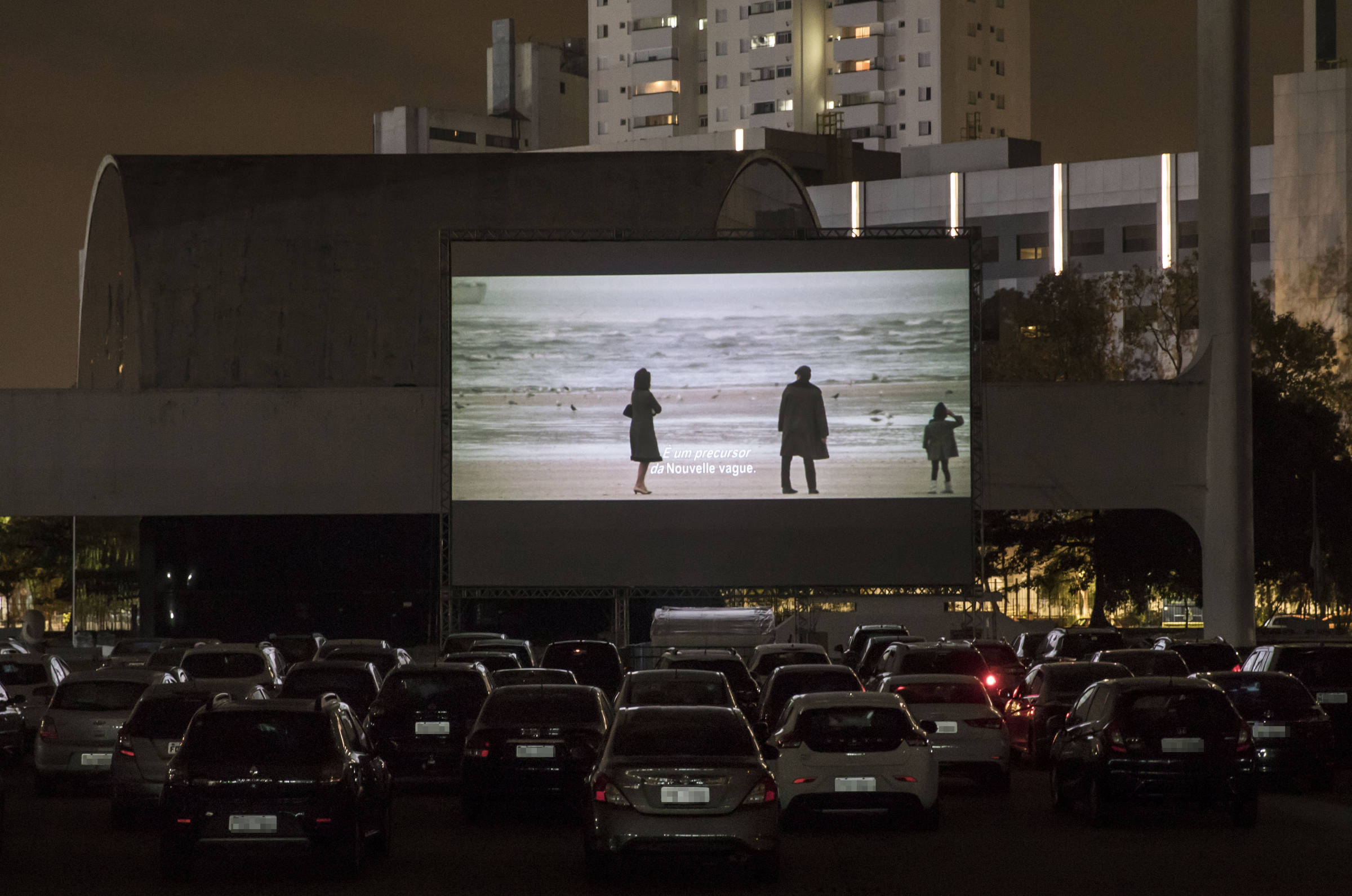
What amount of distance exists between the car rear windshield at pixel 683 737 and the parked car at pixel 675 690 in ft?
17.1

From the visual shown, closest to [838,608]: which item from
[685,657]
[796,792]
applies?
[685,657]

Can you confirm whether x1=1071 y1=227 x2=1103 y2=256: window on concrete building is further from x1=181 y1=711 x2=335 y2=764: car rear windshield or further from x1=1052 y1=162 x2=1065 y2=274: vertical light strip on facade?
x1=181 y1=711 x2=335 y2=764: car rear windshield

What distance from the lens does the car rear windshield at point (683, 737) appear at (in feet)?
46.2

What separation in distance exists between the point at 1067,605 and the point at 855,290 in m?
53.5

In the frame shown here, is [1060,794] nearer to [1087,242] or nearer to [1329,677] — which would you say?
[1329,677]

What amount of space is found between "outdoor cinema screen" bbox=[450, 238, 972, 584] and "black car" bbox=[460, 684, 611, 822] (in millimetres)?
19239

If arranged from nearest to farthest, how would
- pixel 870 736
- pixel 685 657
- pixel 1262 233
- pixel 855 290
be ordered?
1. pixel 870 736
2. pixel 685 657
3. pixel 855 290
4. pixel 1262 233

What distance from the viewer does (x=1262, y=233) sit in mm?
103750

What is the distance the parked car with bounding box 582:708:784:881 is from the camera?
13547 millimetres

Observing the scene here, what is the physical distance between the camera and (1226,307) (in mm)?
43375

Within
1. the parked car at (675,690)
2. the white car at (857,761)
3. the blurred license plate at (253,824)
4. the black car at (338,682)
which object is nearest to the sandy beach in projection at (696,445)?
the black car at (338,682)

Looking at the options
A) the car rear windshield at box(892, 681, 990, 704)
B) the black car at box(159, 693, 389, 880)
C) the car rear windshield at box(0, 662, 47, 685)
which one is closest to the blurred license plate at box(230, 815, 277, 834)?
the black car at box(159, 693, 389, 880)

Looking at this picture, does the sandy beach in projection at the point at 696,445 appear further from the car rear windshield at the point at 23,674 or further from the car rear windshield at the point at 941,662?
the car rear windshield at the point at 941,662

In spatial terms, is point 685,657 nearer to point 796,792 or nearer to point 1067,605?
point 796,792
